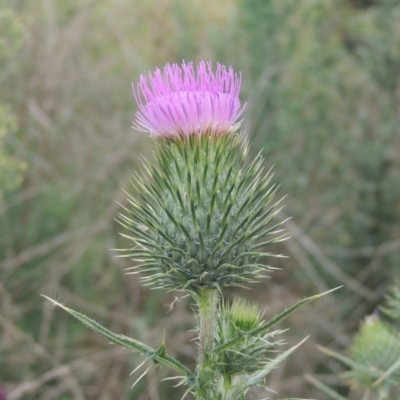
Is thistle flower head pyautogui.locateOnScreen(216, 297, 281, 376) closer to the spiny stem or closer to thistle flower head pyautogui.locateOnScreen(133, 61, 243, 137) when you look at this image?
the spiny stem

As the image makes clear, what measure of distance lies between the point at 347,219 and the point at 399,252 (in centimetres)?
64

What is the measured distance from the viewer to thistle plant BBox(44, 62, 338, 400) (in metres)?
2.10

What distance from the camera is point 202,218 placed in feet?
7.16

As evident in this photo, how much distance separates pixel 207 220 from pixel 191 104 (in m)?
0.47

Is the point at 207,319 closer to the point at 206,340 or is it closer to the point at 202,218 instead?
→ the point at 206,340

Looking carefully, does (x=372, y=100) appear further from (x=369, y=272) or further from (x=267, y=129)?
(x=369, y=272)

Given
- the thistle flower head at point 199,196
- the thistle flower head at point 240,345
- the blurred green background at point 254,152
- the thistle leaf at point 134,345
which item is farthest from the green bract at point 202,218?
the blurred green background at point 254,152

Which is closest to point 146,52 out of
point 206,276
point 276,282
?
point 276,282

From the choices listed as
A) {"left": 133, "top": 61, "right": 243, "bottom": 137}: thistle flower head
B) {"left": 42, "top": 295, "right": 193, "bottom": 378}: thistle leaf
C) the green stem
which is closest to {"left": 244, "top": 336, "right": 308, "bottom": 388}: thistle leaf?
the green stem

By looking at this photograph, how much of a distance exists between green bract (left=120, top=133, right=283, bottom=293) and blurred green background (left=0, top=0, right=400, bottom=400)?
3378mm

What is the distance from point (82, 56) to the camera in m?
7.25

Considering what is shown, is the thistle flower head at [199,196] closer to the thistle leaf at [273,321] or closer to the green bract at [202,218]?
the green bract at [202,218]

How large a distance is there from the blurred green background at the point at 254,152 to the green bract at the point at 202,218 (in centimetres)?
338

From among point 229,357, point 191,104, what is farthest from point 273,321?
point 191,104
